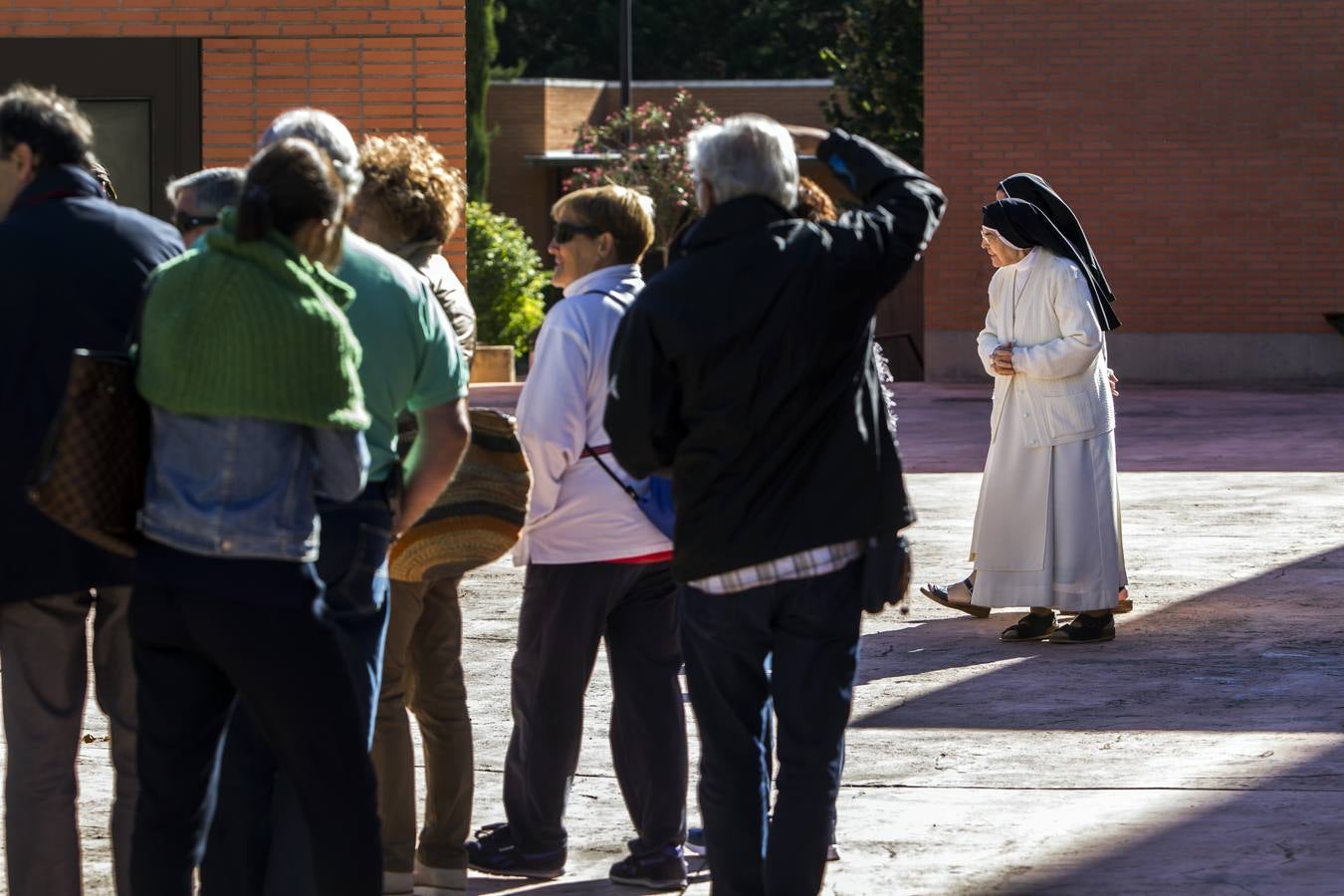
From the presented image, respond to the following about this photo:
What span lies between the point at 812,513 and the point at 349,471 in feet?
3.16

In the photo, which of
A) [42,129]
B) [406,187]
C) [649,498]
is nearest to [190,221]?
[42,129]

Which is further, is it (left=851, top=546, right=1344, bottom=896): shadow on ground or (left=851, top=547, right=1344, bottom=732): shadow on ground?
(left=851, top=547, right=1344, bottom=732): shadow on ground

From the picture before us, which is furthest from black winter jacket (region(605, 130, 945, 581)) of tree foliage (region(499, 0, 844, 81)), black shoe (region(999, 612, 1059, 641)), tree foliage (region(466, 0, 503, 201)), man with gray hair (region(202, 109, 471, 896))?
tree foliage (region(499, 0, 844, 81))

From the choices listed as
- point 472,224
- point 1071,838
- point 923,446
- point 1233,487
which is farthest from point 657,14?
point 1071,838

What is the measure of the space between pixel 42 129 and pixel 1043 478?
4.95 m

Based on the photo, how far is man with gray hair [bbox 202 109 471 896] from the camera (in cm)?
407

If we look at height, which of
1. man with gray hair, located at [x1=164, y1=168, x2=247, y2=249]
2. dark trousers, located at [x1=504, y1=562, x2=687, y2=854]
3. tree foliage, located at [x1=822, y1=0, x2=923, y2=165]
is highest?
tree foliage, located at [x1=822, y1=0, x2=923, y2=165]

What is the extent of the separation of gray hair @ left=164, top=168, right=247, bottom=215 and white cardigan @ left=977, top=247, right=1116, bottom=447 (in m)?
4.17

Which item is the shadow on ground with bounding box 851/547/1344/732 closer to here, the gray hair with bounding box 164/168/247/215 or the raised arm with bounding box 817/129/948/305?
the raised arm with bounding box 817/129/948/305

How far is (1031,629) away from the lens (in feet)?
27.0

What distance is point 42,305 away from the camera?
4.06 meters

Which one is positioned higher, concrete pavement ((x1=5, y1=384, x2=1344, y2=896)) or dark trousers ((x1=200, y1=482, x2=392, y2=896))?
dark trousers ((x1=200, y1=482, x2=392, y2=896))

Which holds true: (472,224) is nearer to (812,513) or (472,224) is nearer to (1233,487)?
(1233,487)

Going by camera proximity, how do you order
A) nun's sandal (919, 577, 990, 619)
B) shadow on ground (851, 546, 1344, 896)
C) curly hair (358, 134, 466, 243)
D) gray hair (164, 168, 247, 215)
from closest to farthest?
gray hair (164, 168, 247, 215) < curly hair (358, 134, 466, 243) < shadow on ground (851, 546, 1344, 896) < nun's sandal (919, 577, 990, 619)
